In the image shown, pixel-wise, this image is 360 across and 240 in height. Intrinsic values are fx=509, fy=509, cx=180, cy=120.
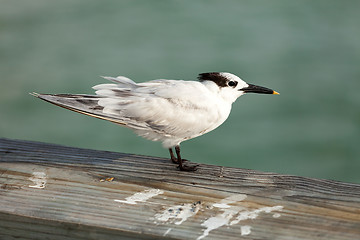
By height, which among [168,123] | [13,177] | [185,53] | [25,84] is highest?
[185,53]

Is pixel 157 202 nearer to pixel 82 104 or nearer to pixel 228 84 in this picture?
pixel 82 104

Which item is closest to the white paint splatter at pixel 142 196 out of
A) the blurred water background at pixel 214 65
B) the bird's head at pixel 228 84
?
the bird's head at pixel 228 84

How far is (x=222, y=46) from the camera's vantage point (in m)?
8.38

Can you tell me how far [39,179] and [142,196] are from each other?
560 mm

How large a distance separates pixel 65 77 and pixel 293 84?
3.41 m

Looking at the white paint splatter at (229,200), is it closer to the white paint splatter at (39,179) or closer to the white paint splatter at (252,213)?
the white paint splatter at (252,213)

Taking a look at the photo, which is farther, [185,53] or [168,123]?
[185,53]

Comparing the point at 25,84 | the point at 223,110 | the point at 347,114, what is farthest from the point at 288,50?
the point at 223,110

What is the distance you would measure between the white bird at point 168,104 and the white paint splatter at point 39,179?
0.52 meters

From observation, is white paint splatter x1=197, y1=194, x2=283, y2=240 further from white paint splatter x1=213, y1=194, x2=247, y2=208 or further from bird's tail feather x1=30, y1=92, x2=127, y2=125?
bird's tail feather x1=30, y1=92, x2=127, y2=125

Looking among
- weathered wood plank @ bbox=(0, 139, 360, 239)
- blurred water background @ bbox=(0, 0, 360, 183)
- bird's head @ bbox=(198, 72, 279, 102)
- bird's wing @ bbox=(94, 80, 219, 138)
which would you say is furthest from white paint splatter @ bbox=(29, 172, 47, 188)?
blurred water background @ bbox=(0, 0, 360, 183)

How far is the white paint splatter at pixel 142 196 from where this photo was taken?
2.40 metres

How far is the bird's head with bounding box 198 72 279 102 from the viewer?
3340mm

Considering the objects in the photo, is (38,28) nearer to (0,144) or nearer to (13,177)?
(0,144)
